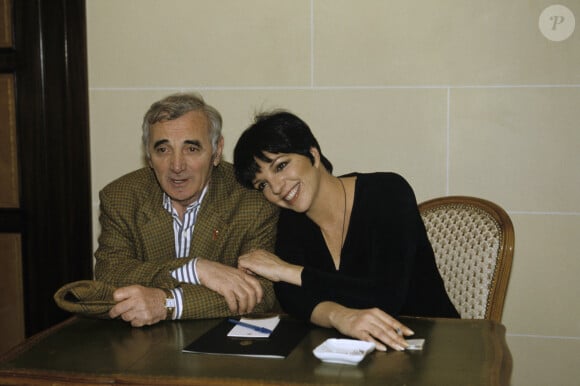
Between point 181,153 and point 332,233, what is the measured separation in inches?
23.8

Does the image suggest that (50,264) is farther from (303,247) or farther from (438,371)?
(438,371)

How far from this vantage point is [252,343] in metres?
1.83

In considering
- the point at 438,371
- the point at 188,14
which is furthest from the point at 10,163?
the point at 438,371

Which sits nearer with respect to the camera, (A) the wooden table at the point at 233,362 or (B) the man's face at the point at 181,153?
(A) the wooden table at the point at 233,362

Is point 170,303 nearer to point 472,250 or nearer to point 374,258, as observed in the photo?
point 374,258

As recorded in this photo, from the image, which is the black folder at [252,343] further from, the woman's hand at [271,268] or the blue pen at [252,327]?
the woman's hand at [271,268]

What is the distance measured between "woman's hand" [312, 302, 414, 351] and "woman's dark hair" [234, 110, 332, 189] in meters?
0.58

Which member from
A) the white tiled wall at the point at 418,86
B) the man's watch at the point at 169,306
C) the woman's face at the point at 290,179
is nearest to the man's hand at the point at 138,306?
the man's watch at the point at 169,306

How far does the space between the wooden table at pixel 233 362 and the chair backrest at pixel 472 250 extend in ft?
1.41

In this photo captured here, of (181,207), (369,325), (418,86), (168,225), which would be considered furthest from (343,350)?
(418,86)

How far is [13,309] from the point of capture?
351 centimetres

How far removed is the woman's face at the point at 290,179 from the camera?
7.77 feet

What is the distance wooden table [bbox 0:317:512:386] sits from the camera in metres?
1.58

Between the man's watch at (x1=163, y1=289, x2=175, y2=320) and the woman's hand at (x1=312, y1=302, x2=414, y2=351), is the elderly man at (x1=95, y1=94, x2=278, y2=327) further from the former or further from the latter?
the woman's hand at (x1=312, y1=302, x2=414, y2=351)
